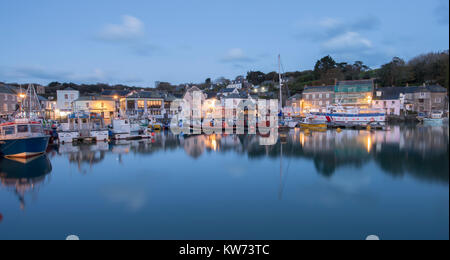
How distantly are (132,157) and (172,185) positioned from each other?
6.20 metres

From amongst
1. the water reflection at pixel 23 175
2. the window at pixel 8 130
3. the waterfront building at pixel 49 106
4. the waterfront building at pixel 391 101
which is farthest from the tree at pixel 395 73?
the waterfront building at pixel 49 106

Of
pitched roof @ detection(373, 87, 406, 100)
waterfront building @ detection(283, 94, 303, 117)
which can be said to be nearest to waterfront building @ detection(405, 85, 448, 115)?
pitched roof @ detection(373, 87, 406, 100)

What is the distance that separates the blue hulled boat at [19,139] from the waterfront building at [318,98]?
3482cm

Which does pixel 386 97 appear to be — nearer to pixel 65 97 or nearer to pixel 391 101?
pixel 391 101

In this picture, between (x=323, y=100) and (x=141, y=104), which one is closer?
(x=141, y=104)

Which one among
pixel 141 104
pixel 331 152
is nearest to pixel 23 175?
pixel 331 152

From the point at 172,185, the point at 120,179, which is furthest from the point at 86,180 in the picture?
the point at 172,185

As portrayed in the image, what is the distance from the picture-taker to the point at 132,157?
15320 mm

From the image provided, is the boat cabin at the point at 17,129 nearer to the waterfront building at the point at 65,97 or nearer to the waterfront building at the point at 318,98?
the waterfront building at the point at 65,97

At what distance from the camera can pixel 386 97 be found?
3881 centimetres

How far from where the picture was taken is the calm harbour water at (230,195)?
6.36 meters

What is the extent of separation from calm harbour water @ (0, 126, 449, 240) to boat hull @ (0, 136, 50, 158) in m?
0.73

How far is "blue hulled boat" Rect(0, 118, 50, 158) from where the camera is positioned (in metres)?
13.9

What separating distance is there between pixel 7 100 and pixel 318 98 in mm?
41840
